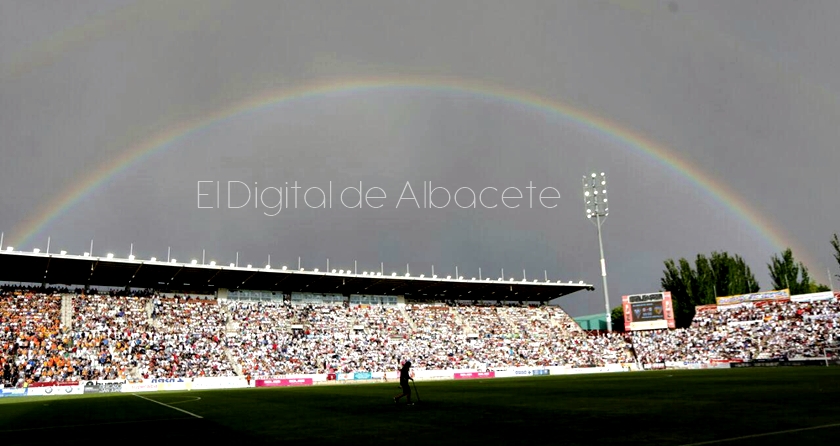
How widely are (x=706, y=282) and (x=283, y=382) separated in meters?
→ 78.5

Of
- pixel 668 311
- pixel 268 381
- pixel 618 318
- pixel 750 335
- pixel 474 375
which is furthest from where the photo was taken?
pixel 618 318

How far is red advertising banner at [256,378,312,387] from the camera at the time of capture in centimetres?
5616

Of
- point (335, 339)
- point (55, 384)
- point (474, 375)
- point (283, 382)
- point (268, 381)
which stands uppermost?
point (335, 339)

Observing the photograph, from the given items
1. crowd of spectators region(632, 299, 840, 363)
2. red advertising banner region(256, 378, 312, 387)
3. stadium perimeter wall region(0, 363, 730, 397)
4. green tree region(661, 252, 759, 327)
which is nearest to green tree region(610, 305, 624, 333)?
green tree region(661, 252, 759, 327)

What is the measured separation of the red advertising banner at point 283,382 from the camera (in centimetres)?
5616

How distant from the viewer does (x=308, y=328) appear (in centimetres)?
7231

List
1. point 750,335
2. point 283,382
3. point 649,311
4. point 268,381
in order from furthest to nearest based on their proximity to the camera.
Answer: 1. point 649,311
2. point 750,335
3. point 283,382
4. point 268,381

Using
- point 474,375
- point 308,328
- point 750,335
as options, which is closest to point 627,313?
point 750,335

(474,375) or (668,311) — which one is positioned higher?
(668,311)

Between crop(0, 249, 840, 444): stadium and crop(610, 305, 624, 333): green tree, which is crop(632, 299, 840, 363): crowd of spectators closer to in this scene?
crop(0, 249, 840, 444): stadium

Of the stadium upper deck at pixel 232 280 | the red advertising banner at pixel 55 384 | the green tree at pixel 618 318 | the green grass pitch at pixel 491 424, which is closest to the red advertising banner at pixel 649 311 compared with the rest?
the stadium upper deck at pixel 232 280

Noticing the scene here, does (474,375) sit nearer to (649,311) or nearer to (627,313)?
(627,313)

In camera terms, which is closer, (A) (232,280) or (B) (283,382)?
(B) (283,382)

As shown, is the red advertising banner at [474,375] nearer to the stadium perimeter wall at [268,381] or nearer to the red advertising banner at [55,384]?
the stadium perimeter wall at [268,381]
